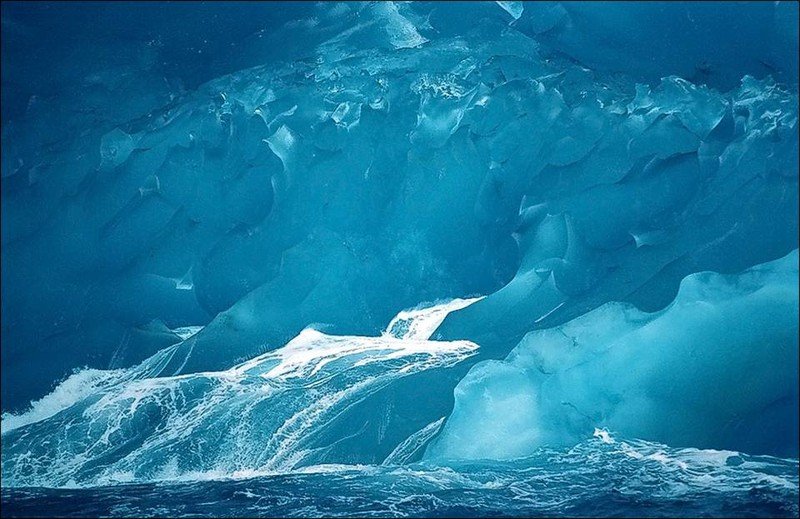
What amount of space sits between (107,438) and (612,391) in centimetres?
440

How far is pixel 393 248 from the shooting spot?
21.0ft

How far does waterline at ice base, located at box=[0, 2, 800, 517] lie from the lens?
5824 millimetres

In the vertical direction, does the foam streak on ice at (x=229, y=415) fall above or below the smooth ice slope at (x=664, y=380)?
below

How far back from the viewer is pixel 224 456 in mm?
5992

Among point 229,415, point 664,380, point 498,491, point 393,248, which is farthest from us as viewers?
point 393,248

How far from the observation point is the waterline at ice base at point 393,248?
582 cm

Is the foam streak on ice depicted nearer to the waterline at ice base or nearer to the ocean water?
the waterline at ice base

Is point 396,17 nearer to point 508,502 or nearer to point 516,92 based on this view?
point 516,92

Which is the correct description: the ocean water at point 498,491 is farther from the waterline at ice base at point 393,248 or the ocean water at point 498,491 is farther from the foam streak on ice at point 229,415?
the foam streak on ice at point 229,415

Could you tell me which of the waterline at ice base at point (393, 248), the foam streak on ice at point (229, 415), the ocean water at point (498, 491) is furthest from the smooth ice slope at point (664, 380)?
the foam streak on ice at point (229, 415)

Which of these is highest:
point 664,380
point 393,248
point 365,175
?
point 365,175

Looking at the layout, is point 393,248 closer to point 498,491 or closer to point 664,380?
point 498,491

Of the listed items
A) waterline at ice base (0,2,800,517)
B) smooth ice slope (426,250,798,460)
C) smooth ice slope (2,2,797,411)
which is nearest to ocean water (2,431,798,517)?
waterline at ice base (0,2,800,517)

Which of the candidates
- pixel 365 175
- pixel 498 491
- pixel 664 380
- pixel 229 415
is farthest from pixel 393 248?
pixel 664 380
